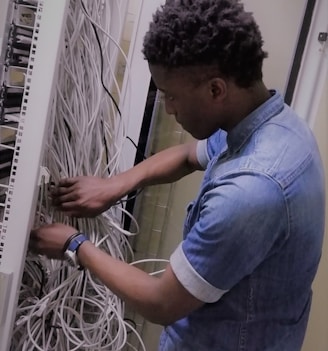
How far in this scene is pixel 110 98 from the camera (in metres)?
1.23

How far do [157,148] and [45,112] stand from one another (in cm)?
62

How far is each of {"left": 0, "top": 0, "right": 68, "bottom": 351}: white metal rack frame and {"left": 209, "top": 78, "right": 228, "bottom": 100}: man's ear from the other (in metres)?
0.31

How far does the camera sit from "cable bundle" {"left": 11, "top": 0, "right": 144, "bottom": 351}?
1.08m

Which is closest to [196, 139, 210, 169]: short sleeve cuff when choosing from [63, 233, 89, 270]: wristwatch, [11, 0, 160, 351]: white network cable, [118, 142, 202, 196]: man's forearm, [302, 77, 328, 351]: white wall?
[118, 142, 202, 196]: man's forearm

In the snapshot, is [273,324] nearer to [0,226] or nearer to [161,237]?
[0,226]

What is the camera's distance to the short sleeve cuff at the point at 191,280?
725 millimetres

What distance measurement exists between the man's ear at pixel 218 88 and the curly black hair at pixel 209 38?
14 millimetres

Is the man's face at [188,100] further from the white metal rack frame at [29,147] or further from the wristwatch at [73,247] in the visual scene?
the wristwatch at [73,247]

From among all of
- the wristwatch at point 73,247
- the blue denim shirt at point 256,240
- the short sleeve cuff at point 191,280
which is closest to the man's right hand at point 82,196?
the wristwatch at point 73,247

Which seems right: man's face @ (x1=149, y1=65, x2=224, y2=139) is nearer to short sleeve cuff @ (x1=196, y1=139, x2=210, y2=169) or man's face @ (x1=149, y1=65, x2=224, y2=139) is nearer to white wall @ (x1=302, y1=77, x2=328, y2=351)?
short sleeve cuff @ (x1=196, y1=139, x2=210, y2=169)

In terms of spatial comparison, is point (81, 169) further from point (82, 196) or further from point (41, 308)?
point (41, 308)

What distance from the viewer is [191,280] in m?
0.73

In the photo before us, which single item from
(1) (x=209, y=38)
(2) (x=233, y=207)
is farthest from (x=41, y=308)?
(1) (x=209, y=38)

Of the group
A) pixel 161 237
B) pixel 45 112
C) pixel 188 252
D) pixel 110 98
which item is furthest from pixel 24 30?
pixel 161 237
